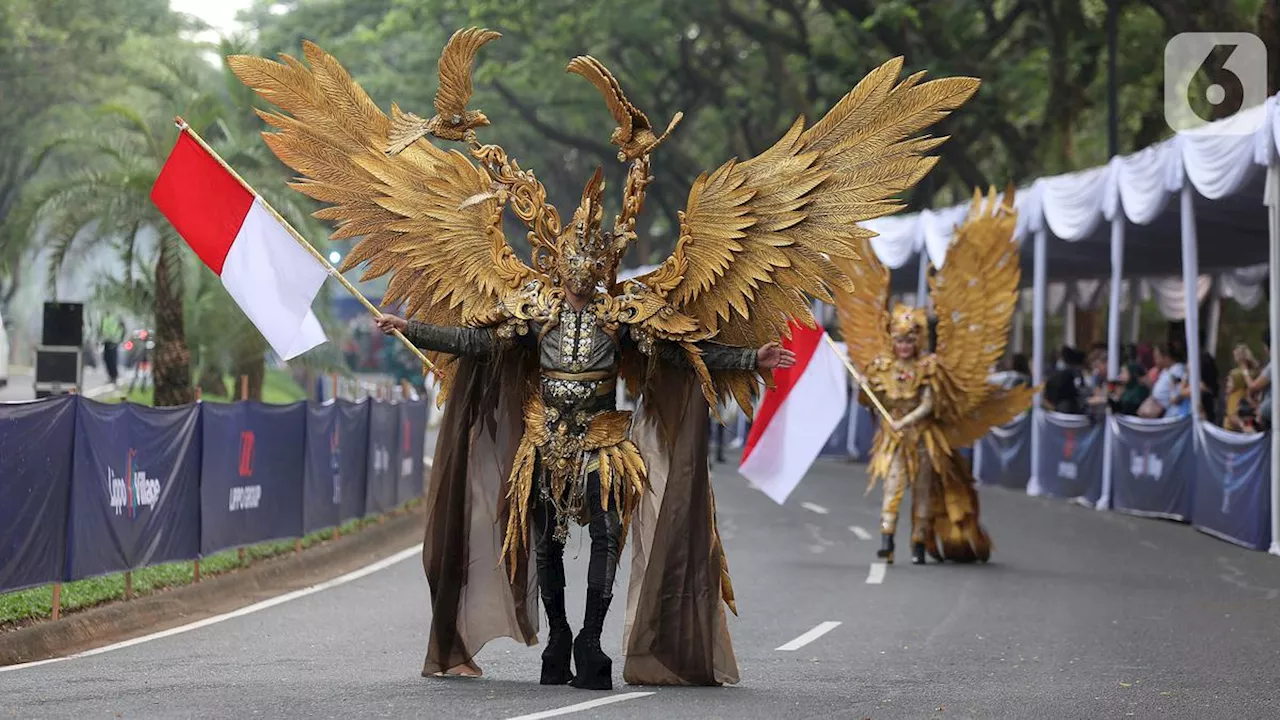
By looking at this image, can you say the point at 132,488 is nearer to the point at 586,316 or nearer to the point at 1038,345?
the point at 586,316

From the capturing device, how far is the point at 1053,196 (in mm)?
25234

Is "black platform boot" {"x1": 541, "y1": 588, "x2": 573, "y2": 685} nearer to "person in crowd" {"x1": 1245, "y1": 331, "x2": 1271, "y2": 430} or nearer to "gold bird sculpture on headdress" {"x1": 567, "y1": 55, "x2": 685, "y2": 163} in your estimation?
"gold bird sculpture on headdress" {"x1": 567, "y1": 55, "x2": 685, "y2": 163}

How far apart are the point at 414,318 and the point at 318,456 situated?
8.02m

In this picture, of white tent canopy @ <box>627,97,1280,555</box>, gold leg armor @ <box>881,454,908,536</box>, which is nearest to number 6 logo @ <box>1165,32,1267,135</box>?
white tent canopy @ <box>627,97,1280,555</box>

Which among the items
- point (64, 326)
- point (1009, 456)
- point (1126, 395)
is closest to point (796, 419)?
point (64, 326)

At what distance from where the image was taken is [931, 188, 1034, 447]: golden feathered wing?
17.4 meters

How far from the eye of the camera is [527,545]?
32.1 feet

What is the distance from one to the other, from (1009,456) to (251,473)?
15512mm

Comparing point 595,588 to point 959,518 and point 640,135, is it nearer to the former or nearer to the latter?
point 640,135

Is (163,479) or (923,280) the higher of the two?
(923,280)

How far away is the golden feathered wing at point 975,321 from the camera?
57.2 ft

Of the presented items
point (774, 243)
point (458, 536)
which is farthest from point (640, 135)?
point (458, 536)

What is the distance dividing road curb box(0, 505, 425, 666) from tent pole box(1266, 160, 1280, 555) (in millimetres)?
8216

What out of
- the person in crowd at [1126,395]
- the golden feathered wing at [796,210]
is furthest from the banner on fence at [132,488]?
the person in crowd at [1126,395]
